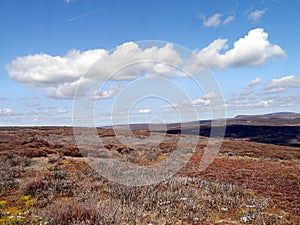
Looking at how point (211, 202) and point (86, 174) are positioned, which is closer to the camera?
point (211, 202)

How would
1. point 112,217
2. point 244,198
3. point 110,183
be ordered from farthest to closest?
point 110,183 < point 244,198 < point 112,217

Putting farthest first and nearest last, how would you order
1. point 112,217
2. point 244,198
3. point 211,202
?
point 244,198 → point 211,202 → point 112,217

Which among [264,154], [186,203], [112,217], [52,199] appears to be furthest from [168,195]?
[264,154]

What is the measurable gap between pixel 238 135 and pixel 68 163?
132 m

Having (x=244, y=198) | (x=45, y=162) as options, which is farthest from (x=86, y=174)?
(x=244, y=198)

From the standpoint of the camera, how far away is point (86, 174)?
16281mm

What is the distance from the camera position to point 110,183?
13641 millimetres

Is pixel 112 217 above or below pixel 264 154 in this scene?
above

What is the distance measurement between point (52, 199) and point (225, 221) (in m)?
6.52

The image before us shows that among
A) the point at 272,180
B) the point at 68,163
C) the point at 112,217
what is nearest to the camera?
the point at 112,217

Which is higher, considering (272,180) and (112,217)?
(112,217)

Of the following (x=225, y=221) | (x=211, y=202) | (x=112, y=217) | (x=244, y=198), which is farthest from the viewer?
(x=244, y=198)

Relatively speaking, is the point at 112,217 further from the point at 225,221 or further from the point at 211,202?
the point at 211,202

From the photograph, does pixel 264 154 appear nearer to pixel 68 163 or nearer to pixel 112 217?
pixel 68 163
